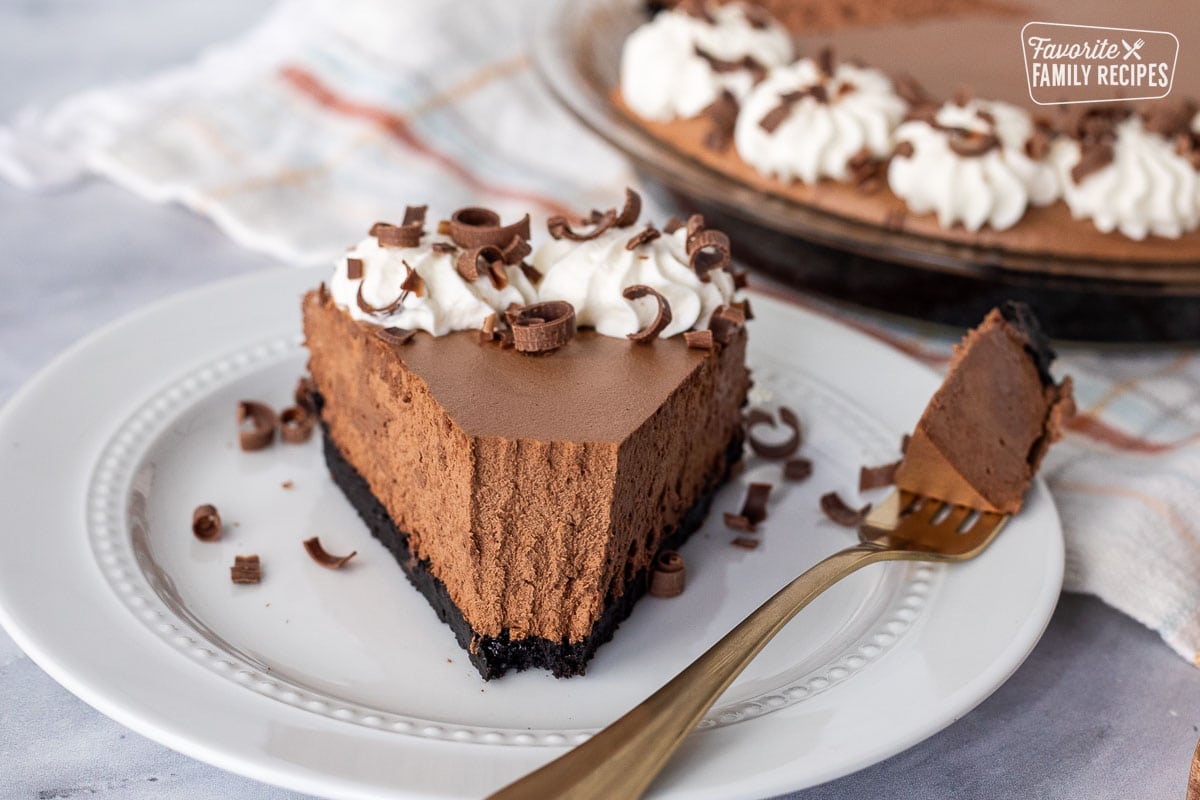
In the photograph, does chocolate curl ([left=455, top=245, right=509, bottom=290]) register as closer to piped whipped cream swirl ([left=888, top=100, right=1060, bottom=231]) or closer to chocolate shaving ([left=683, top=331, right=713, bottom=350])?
chocolate shaving ([left=683, top=331, right=713, bottom=350])

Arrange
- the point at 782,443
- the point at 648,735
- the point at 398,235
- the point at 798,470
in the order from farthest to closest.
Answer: the point at 782,443 < the point at 798,470 < the point at 398,235 < the point at 648,735

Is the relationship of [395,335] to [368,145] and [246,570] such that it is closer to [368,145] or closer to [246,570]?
[246,570]

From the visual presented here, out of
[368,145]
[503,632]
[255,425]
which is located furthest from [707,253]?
[368,145]

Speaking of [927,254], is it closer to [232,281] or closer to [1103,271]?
[1103,271]

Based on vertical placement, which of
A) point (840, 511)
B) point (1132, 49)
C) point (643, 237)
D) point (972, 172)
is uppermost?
point (1132, 49)

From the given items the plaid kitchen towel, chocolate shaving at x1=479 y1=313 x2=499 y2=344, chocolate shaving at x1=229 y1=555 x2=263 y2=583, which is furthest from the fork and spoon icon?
chocolate shaving at x1=229 y1=555 x2=263 y2=583

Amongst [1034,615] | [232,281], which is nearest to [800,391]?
[1034,615]

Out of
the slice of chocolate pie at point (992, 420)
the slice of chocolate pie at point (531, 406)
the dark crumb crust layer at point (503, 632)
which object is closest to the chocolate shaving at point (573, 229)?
the slice of chocolate pie at point (531, 406)
